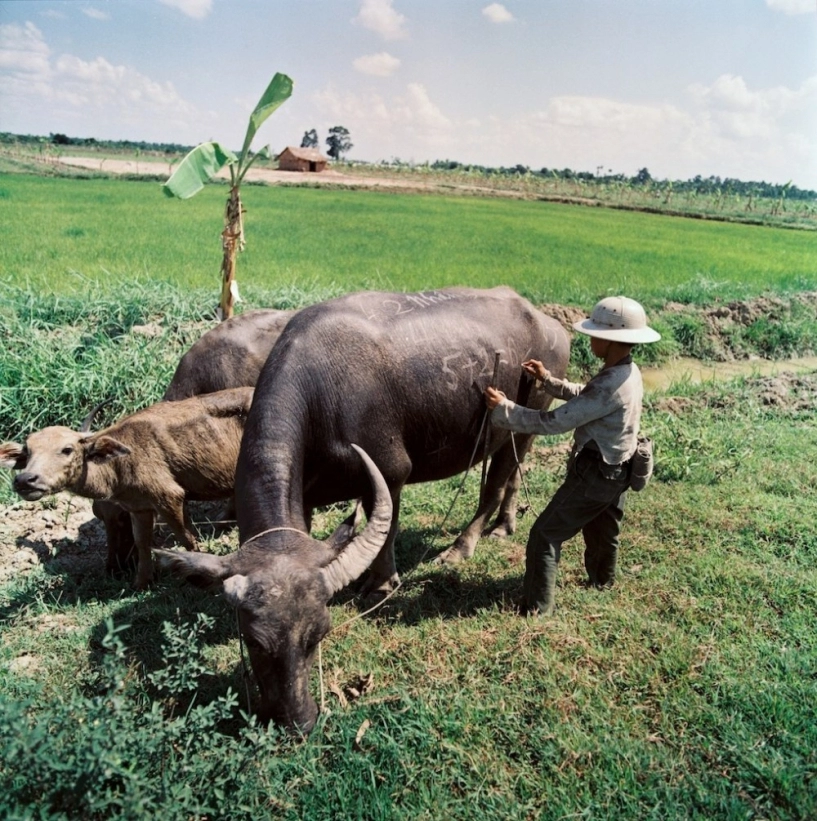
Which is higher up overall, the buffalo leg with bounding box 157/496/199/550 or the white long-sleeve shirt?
the white long-sleeve shirt

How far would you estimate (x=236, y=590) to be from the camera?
3.10m

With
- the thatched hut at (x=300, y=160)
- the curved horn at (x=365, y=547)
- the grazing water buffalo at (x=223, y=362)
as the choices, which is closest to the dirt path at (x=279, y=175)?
the thatched hut at (x=300, y=160)

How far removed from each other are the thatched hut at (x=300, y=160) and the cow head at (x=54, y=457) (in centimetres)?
4113

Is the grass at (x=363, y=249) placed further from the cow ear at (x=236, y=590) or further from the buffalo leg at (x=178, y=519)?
the cow ear at (x=236, y=590)

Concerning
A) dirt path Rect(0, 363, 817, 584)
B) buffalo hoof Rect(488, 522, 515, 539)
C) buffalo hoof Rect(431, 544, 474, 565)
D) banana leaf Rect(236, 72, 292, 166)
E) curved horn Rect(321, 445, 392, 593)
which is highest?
banana leaf Rect(236, 72, 292, 166)

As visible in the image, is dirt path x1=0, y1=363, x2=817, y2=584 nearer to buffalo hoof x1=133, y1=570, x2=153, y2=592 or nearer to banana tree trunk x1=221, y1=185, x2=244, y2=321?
buffalo hoof x1=133, y1=570, x2=153, y2=592

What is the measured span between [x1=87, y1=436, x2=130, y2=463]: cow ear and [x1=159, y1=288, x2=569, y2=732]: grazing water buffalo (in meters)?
1.32

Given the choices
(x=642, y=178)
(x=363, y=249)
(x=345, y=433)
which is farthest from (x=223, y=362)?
(x=642, y=178)

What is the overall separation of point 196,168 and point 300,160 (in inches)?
1491

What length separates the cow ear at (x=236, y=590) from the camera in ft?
10.2

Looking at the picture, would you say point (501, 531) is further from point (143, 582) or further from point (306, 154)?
point (306, 154)

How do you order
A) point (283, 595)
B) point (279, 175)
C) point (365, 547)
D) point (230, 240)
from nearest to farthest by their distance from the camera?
point (283, 595) → point (365, 547) → point (230, 240) → point (279, 175)

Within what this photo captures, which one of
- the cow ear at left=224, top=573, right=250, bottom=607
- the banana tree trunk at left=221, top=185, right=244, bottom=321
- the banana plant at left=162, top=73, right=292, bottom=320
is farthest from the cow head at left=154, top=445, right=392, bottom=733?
the banana tree trunk at left=221, top=185, right=244, bottom=321

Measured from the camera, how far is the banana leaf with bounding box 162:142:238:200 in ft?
23.2
